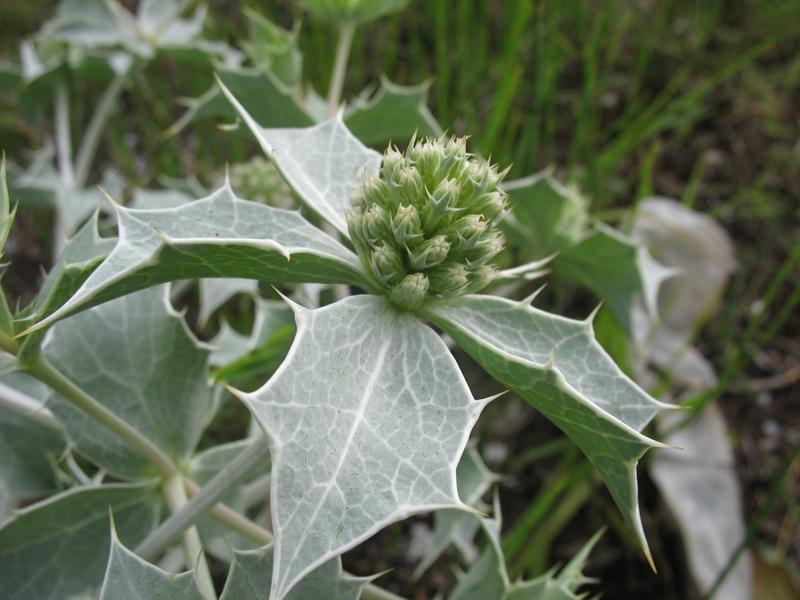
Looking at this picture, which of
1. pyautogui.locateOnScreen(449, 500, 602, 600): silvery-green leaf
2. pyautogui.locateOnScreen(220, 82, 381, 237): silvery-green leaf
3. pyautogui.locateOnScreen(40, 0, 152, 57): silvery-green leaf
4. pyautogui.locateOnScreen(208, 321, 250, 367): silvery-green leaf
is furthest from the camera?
pyautogui.locateOnScreen(40, 0, 152, 57): silvery-green leaf

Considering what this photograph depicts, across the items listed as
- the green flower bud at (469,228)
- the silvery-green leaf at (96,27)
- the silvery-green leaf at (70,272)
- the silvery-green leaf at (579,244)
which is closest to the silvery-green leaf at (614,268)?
the silvery-green leaf at (579,244)

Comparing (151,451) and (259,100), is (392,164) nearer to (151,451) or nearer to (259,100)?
(151,451)

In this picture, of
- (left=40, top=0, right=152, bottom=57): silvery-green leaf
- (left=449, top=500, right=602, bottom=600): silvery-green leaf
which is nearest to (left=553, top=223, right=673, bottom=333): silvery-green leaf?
(left=449, top=500, right=602, bottom=600): silvery-green leaf

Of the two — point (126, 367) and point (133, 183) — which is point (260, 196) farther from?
point (133, 183)

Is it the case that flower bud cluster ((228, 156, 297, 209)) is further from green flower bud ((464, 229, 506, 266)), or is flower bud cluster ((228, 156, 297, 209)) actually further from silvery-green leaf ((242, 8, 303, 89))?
green flower bud ((464, 229, 506, 266))

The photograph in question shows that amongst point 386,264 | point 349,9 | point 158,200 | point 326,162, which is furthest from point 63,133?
point 386,264

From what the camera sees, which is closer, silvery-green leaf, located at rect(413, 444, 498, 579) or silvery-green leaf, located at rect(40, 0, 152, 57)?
silvery-green leaf, located at rect(413, 444, 498, 579)
